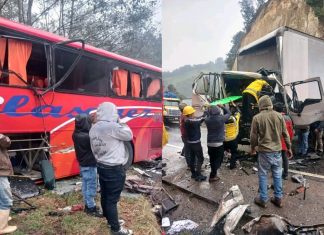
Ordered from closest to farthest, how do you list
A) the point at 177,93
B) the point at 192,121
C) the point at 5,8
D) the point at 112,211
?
1. the point at 177,93
2. the point at 192,121
3. the point at 112,211
4. the point at 5,8

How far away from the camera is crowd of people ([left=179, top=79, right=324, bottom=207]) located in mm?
2104

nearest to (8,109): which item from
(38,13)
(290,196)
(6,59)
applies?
(6,59)

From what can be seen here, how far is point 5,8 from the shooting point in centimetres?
399

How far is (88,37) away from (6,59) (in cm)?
98

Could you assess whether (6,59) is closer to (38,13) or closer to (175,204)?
(38,13)

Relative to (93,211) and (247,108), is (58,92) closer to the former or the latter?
(93,211)

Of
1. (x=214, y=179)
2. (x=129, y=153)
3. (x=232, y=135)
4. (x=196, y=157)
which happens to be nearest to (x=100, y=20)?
(x=129, y=153)

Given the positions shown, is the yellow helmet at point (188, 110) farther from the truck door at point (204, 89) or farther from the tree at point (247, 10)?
the tree at point (247, 10)

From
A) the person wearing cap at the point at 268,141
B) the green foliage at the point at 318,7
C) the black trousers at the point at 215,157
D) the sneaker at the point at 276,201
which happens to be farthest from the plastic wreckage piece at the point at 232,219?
the green foliage at the point at 318,7

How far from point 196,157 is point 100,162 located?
26.2 inches

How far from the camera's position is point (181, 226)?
69.9 inches

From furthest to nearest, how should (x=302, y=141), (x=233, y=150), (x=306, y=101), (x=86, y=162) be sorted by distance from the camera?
(x=306, y=101), (x=302, y=141), (x=233, y=150), (x=86, y=162)

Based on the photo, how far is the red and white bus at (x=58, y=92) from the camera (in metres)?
2.54

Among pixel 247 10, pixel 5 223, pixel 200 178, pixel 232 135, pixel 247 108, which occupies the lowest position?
pixel 5 223
